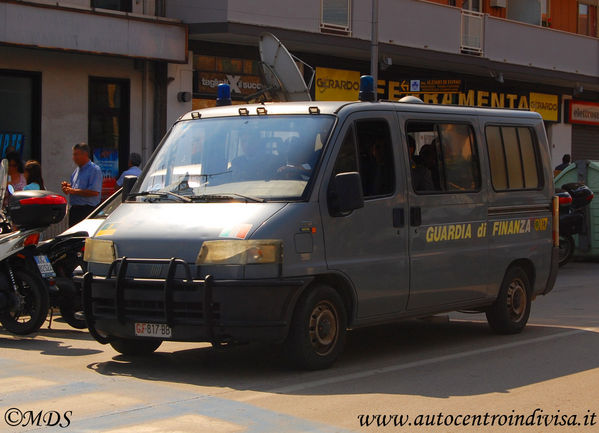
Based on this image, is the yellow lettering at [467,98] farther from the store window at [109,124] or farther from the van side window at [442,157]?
the van side window at [442,157]

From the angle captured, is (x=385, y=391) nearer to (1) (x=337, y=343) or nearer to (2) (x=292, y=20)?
(1) (x=337, y=343)

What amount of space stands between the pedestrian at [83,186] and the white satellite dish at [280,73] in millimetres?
2771

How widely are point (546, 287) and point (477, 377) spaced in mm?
3204

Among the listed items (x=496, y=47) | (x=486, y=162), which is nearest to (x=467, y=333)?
(x=486, y=162)

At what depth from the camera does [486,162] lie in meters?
10.1

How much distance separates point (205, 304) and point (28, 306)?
307cm

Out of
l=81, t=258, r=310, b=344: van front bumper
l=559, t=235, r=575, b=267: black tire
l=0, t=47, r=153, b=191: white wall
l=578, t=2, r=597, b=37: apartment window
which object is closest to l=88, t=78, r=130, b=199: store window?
l=0, t=47, r=153, b=191: white wall

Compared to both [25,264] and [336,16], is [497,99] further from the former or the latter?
[25,264]

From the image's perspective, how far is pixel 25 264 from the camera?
10.0 m

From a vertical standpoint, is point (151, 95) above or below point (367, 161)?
above

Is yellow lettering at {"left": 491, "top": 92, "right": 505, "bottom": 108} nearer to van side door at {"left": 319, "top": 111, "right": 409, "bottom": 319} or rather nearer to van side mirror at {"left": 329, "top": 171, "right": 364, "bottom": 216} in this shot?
van side door at {"left": 319, "top": 111, "right": 409, "bottom": 319}

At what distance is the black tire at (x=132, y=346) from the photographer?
8.76m

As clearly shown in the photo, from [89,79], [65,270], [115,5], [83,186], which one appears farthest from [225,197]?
[115,5]

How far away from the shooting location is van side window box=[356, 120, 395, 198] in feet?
28.3
